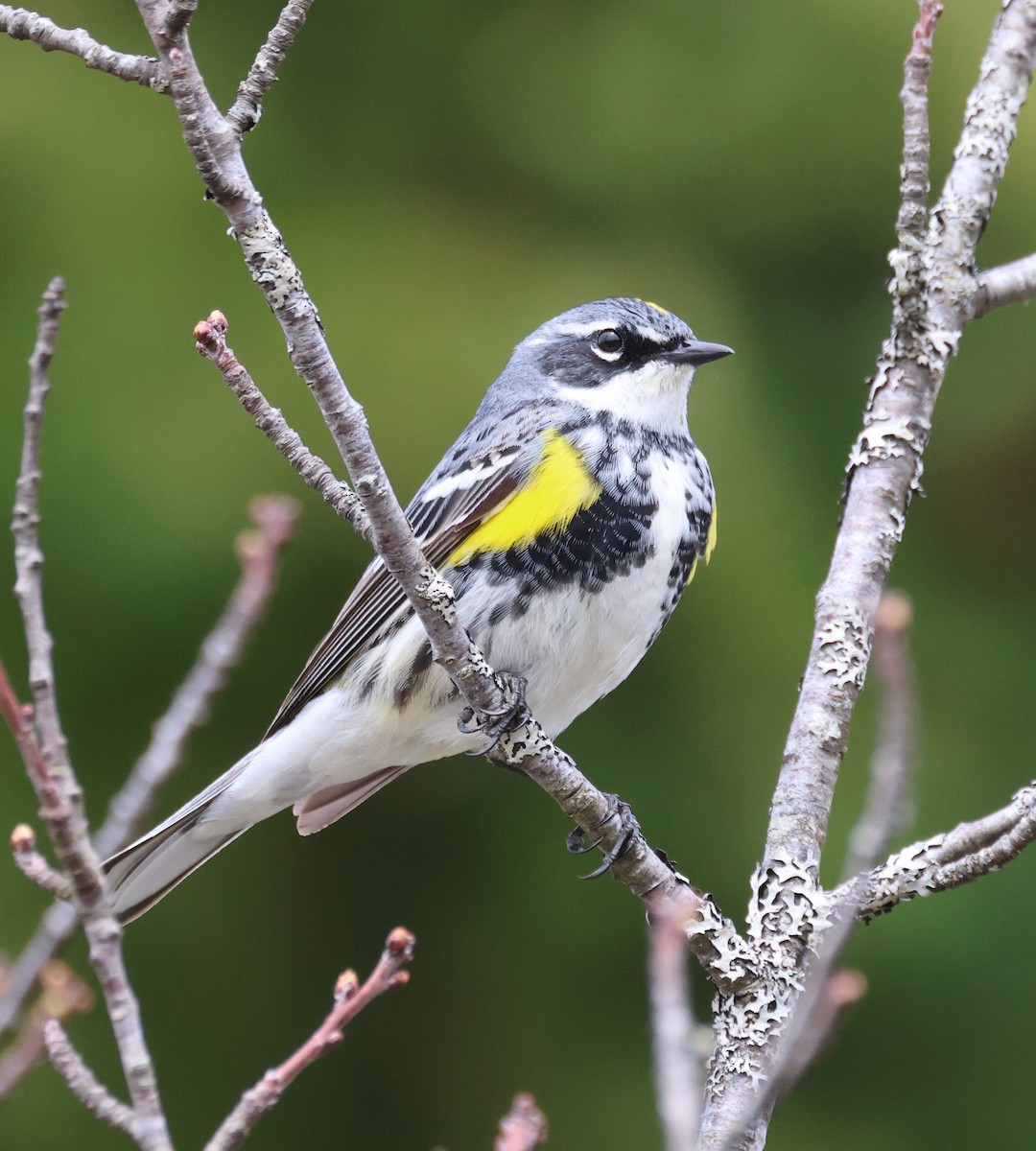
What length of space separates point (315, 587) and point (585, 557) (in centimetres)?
116

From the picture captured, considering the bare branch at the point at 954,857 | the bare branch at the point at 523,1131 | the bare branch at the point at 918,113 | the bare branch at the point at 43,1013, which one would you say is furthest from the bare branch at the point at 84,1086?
the bare branch at the point at 918,113

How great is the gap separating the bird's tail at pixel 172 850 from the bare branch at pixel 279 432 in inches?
45.7

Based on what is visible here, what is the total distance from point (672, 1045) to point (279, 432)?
95 centimetres

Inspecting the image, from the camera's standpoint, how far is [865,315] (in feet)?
13.4

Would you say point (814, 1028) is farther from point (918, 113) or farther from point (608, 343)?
point (608, 343)

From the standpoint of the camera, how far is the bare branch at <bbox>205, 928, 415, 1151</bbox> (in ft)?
4.26

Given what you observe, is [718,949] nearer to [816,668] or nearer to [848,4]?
[816,668]

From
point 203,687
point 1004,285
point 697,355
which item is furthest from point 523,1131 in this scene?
point 697,355

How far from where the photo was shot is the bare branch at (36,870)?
53.2 inches

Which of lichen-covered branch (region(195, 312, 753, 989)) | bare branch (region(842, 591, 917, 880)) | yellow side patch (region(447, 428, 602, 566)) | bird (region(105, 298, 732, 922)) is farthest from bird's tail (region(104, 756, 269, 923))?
bare branch (region(842, 591, 917, 880))

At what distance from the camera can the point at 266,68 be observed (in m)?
1.68

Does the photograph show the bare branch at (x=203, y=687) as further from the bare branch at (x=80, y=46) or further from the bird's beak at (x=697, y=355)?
the bird's beak at (x=697, y=355)

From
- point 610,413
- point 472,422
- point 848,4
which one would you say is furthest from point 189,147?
point 848,4

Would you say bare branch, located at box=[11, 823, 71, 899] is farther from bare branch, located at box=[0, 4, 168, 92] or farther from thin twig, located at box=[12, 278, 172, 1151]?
bare branch, located at box=[0, 4, 168, 92]
